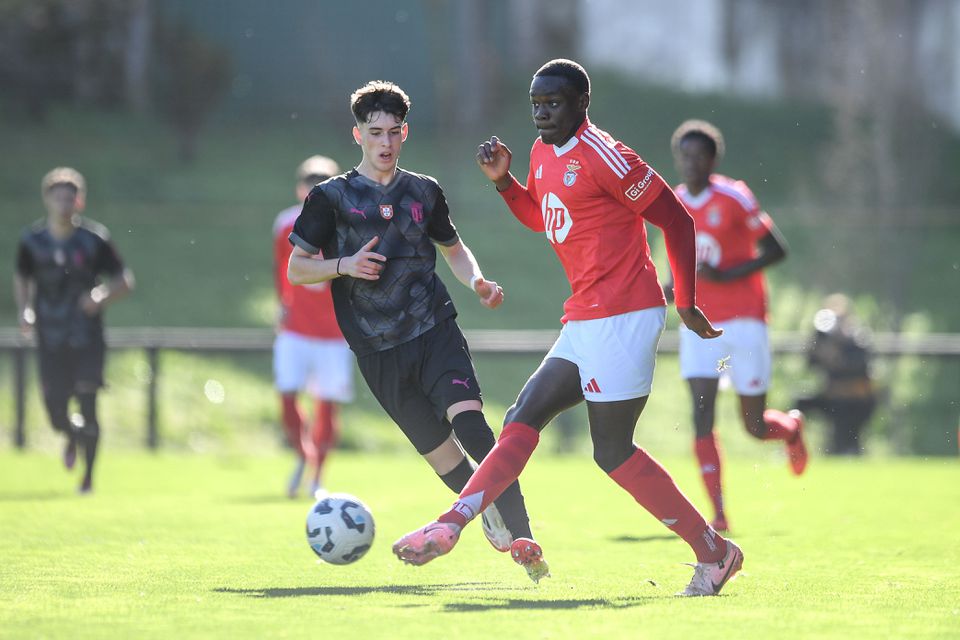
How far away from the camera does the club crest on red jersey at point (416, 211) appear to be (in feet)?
22.6

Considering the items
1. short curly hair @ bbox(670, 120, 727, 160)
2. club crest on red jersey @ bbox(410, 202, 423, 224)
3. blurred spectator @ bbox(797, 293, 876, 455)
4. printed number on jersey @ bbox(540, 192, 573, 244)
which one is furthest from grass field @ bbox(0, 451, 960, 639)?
blurred spectator @ bbox(797, 293, 876, 455)

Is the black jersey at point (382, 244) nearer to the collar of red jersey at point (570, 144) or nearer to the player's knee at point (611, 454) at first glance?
the collar of red jersey at point (570, 144)

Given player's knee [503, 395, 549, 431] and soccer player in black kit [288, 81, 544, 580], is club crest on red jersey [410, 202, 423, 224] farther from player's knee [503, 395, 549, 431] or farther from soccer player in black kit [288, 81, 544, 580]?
player's knee [503, 395, 549, 431]

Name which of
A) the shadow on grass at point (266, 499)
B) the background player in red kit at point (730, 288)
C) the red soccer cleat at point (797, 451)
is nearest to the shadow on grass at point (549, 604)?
the background player in red kit at point (730, 288)

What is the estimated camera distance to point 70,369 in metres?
11.7

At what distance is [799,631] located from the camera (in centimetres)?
546

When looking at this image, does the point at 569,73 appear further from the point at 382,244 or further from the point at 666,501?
the point at 666,501

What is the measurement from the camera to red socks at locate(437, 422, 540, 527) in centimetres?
618

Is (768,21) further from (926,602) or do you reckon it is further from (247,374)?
(926,602)

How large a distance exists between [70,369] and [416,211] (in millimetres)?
5598

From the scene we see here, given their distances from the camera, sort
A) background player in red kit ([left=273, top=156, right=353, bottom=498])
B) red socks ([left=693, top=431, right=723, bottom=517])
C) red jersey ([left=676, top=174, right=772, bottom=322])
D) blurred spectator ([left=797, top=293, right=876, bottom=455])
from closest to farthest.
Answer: red socks ([left=693, top=431, right=723, bottom=517]) < red jersey ([left=676, top=174, right=772, bottom=322]) < background player in red kit ([left=273, top=156, right=353, bottom=498]) < blurred spectator ([left=797, top=293, right=876, bottom=455])

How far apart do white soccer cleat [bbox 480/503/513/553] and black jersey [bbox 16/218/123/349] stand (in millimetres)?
5617

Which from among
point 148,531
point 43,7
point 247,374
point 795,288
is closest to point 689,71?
point 795,288

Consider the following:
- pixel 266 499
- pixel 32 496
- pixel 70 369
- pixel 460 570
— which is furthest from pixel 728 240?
pixel 32 496
